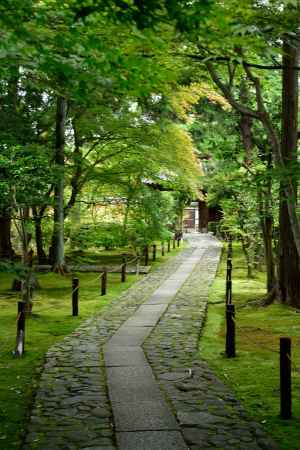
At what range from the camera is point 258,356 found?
9641mm

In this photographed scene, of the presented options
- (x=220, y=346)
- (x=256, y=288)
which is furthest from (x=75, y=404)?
(x=256, y=288)

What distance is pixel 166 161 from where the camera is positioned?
70.9ft

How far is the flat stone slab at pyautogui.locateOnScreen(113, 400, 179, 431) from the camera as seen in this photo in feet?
18.9

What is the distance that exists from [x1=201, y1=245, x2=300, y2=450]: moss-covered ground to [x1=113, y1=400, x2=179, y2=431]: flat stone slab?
3.55 feet

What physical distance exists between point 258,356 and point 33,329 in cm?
533

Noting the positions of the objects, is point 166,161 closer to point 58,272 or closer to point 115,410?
point 58,272

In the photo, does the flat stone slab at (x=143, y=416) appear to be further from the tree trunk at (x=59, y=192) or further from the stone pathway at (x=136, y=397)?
the tree trunk at (x=59, y=192)

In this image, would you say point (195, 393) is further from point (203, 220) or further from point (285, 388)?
point (203, 220)

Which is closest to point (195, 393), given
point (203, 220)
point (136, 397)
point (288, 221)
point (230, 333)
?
point (136, 397)

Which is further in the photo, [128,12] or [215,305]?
[215,305]

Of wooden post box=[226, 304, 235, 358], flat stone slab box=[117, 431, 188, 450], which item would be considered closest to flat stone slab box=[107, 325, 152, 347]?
wooden post box=[226, 304, 235, 358]

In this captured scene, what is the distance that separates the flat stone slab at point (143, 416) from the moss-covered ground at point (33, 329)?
1084mm

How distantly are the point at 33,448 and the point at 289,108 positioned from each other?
11323 millimetres

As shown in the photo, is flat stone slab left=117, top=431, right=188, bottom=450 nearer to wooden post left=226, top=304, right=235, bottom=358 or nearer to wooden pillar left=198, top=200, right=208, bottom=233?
wooden post left=226, top=304, right=235, bottom=358
